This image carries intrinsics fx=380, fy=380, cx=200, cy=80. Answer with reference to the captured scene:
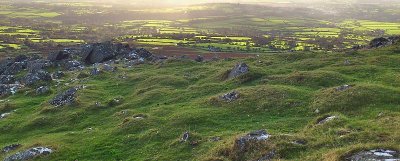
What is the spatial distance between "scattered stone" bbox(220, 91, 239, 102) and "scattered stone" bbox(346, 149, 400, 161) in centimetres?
2554

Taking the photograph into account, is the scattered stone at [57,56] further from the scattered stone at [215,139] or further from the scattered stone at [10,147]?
the scattered stone at [215,139]

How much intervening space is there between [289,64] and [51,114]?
41.2 meters

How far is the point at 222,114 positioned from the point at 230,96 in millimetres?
5786

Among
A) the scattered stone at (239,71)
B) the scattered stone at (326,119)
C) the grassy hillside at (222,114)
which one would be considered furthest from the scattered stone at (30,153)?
A: the scattered stone at (239,71)

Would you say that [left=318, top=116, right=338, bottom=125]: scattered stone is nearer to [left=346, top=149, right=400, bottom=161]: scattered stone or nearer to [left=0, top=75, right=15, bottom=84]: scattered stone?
[left=346, top=149, right=400, bottom=161]: scattered stone

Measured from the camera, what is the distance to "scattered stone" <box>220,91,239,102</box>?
154ft

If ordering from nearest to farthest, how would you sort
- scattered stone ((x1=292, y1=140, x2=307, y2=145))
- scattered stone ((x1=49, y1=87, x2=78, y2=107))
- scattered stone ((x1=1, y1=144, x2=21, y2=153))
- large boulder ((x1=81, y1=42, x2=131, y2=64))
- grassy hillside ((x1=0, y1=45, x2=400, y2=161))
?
scattered stone ((x1=292, y1=140, x2=307, y2=145))
grassy hillside ((x1=0, y1=45, x2=400, y2=161))
scattered stone ((x1=1, y1=144, x2=21, y2=153))
scattered stone ((x1=49, y1=87, x2=78, y2=107))
large boulder ((x1=81, y1=42, x2=131, y2=64))

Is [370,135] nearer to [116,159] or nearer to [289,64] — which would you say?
[116,159]

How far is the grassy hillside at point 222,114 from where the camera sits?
2856 cm

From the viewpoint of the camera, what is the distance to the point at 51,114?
53.1 m

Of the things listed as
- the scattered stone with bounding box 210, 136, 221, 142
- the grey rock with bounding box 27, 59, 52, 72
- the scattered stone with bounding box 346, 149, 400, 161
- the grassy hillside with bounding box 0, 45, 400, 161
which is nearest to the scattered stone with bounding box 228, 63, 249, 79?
the grassy hillside with bounding box 0, 45, 400, 161

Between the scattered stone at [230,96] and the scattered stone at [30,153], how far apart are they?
21.0m

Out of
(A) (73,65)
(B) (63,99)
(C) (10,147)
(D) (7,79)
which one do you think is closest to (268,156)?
(C) (10,147)

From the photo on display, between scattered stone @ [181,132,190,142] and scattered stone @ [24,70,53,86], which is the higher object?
scattered stone @ [181,132,190,142]
